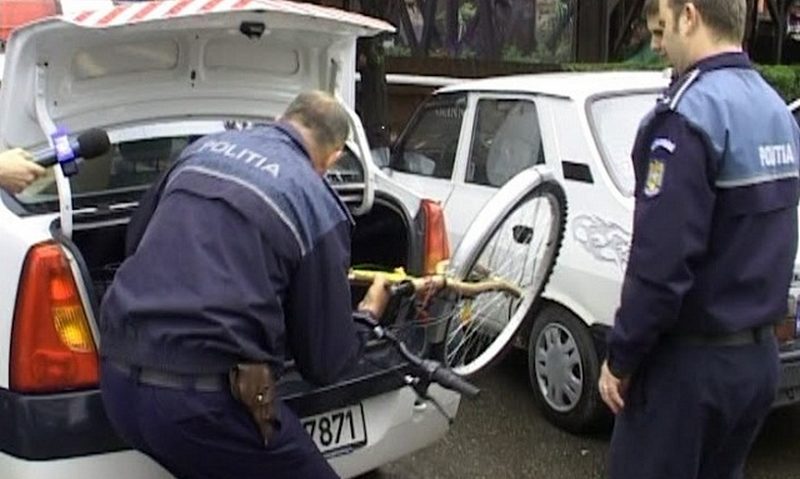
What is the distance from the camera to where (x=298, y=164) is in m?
3.14

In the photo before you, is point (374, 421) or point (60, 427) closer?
point (60, 427)

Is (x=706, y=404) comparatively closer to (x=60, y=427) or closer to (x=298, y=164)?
(x=298, y=164)

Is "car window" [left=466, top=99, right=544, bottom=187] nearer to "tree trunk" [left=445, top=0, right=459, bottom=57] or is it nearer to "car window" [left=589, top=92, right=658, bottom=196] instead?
"car window" [left=589, top=92, right=658, bottom=196]

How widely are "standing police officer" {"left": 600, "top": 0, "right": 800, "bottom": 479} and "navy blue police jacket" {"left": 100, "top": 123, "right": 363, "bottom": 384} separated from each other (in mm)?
775

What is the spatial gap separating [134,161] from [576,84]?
2343 mm

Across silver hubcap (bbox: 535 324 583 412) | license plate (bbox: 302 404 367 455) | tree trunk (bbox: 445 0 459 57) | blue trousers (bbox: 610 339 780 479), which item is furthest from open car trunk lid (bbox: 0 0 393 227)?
tree trunk (bbox: 445 0 459 57)

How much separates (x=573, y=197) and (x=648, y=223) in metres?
2.49

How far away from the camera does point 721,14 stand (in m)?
2.96

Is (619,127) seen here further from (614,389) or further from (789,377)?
(614,389)

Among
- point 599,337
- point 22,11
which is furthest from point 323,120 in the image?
point 22,11

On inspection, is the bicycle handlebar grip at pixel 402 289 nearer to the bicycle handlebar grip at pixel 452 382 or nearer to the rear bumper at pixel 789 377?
the bicycle handlebar grip at pixel 452 382

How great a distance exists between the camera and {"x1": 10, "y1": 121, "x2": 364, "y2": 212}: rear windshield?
4184 millimetres

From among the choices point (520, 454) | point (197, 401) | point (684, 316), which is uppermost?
point (684, 316)

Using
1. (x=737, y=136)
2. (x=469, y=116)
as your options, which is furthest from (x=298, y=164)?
(x=469, y=116)
